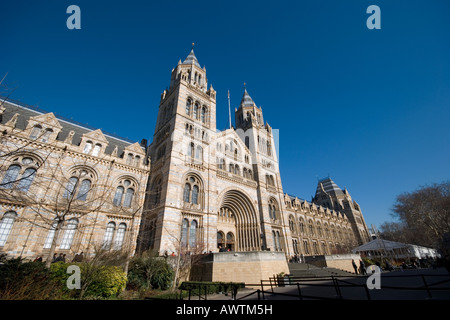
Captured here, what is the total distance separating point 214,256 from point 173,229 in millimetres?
4905

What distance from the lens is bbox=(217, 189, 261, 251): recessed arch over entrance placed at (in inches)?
1001

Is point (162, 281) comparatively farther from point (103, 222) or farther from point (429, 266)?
point (429, 266)

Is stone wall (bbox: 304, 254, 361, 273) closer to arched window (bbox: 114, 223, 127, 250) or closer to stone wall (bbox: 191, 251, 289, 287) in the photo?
stone wall (bbox: 191, 251, 289, 287)

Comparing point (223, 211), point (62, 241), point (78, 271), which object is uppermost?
point (223, 211)

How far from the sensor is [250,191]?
28.0 m

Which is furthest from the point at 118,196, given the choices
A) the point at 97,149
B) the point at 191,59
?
the point at 191,59

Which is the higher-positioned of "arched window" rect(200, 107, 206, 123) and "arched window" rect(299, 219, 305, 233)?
"arched window" rect(200, 107, 206, 123)

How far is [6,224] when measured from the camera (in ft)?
50.3

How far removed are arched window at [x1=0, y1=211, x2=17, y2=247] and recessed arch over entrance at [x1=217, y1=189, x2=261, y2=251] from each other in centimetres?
1868

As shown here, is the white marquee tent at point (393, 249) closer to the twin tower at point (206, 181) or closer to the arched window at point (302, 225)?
the twin tower at point (206, 181)

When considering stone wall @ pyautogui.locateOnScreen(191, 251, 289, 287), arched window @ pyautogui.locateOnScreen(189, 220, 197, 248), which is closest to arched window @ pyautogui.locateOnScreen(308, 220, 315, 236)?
stone wall @ pyautogui.locateOnScreen(191, 251, 289, 287)

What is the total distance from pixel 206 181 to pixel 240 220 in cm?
775
